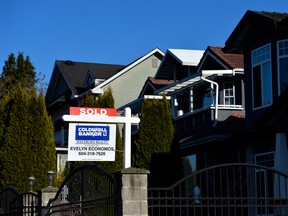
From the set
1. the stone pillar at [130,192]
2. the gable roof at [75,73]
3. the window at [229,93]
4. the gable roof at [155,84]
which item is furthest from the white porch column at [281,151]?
the gable roof at [75,73]

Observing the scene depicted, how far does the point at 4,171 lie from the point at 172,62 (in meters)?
12.1

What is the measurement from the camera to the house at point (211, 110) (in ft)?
84.9

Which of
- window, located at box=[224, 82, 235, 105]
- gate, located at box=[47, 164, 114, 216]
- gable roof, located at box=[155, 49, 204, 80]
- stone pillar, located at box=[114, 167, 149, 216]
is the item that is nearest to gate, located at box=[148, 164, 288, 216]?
stone pillar, located at box=[114, 167, 149, 216]

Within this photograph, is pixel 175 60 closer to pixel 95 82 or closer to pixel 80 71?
pixel 95 82

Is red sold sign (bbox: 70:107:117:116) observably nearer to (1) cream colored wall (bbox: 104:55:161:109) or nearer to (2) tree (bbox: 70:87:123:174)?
(2) tree (bbox: 70:87:123:174)

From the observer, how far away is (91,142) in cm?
1842

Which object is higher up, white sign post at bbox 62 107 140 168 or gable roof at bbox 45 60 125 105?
gable roof at bbox 45 60 125 105

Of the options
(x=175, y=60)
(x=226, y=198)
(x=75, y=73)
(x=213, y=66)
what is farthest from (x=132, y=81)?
(x=226, y=198)

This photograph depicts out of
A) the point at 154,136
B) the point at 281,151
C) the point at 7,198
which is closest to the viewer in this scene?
the point at 7,198

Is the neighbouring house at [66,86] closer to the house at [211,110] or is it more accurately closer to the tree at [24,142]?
the house at [211,110]

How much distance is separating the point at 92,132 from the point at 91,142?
10.4 inches

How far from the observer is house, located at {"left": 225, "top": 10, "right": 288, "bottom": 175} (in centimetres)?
2212

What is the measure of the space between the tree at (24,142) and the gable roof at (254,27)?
23.6 feet

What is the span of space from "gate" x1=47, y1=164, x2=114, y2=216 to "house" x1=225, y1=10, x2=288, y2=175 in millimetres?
9707
